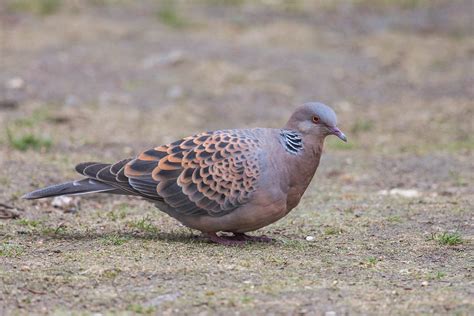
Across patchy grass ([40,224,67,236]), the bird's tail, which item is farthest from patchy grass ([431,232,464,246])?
patchy grass ([40,224,67,236])

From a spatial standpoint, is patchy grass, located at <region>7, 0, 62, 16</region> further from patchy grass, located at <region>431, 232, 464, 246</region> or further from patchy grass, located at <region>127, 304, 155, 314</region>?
patchy grass, located at <region>127, 304, 155, 314</region>

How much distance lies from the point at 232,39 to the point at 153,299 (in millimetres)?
9429

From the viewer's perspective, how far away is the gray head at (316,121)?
5.84 m

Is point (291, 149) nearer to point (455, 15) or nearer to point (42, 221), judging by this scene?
point (42, 221)

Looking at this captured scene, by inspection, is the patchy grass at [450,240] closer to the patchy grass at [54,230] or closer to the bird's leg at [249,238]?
the bird's leg at [249,238]

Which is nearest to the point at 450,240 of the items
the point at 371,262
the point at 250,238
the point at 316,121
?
the point at 371,262

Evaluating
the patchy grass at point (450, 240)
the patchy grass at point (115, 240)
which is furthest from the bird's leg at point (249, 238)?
the patchy grass at point (450, 240)

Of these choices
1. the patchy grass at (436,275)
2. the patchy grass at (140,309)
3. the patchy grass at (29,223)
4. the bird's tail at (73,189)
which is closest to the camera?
the patchy grass at (140,309)

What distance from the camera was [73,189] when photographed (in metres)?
5.93

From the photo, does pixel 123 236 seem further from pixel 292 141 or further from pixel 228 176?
pixel 292 141

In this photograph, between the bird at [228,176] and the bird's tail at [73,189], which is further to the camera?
the bird's tail at [73,189]

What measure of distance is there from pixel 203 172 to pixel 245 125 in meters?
4.54

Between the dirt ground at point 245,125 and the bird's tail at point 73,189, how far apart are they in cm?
27

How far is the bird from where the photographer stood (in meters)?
5.66
